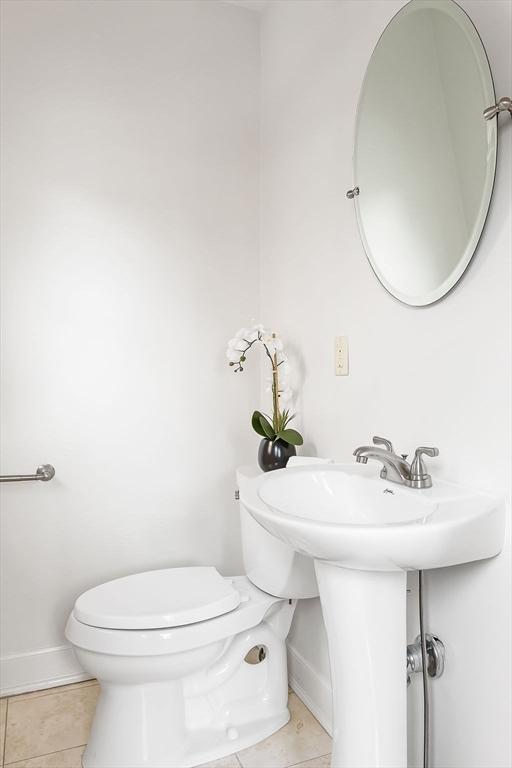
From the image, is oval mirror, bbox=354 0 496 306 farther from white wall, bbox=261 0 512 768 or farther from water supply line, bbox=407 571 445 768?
water supply line, bbox=407 571 445 768

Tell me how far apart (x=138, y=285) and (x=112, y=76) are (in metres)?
0.77

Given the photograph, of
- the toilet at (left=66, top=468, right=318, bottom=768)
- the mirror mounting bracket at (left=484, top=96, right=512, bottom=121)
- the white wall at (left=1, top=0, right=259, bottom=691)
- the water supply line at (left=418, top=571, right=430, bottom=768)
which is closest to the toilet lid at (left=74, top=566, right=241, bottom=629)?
the toilet at (left=66, top=468, right=318, bottom=768)

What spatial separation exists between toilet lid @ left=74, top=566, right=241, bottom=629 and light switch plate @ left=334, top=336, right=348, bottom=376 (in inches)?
29.0

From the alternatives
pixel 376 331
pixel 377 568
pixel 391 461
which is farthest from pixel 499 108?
pixel 377 568

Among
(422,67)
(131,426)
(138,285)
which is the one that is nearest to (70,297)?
(138,285)

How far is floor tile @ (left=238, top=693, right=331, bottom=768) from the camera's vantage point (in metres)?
1.48

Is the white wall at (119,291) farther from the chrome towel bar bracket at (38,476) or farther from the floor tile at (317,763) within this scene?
the floor tile at (317,763)

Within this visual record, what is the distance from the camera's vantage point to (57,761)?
1.49 meters

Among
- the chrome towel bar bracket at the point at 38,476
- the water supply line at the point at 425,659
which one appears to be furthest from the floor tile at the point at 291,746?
the chrome towel bar bracket at the point at 38,476

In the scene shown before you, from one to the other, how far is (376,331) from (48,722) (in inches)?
62.8

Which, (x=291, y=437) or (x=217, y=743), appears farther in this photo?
(x=291, y=437)

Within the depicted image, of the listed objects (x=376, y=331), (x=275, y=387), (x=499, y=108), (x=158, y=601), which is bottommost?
(x=158, y=601)

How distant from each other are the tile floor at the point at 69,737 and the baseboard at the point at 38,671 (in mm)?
27

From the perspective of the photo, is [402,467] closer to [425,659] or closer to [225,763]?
[425,659]
